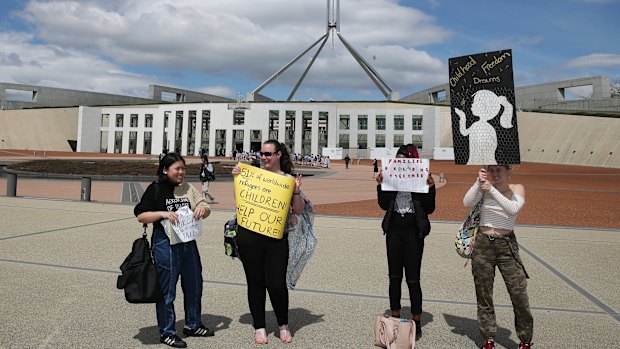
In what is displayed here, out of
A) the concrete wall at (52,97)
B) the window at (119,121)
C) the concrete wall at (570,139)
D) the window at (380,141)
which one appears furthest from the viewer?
the concrete wall at (52,97)

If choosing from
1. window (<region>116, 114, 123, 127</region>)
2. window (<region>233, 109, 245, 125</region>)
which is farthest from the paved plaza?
window (<region>116, 114, 123, 127</region>)

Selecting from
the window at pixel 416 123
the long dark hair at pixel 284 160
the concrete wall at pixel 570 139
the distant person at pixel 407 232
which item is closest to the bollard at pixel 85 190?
the long dark hair at pixel 284 160

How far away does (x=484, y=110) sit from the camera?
13.0 ft

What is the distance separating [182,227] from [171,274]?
0.42m

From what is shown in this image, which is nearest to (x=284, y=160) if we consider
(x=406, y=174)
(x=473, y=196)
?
(x=406, y=174)

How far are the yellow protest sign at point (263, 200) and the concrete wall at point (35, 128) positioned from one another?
3726 inches

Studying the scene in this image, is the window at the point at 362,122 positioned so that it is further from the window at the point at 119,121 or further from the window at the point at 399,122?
the window at the point at 119,121

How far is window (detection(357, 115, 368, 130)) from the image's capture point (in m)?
76.4

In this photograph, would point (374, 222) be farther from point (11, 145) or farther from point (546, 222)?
point (11, 145)

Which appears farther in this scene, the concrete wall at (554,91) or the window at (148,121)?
the window at (148,121)

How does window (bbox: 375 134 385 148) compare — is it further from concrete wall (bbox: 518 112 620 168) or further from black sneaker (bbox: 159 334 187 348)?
black sneaker (bbox: 159 334 187 348)

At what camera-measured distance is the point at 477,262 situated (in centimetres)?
394

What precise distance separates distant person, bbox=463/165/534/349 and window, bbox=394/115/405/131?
72188mm

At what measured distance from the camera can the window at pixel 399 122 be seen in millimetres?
74562
